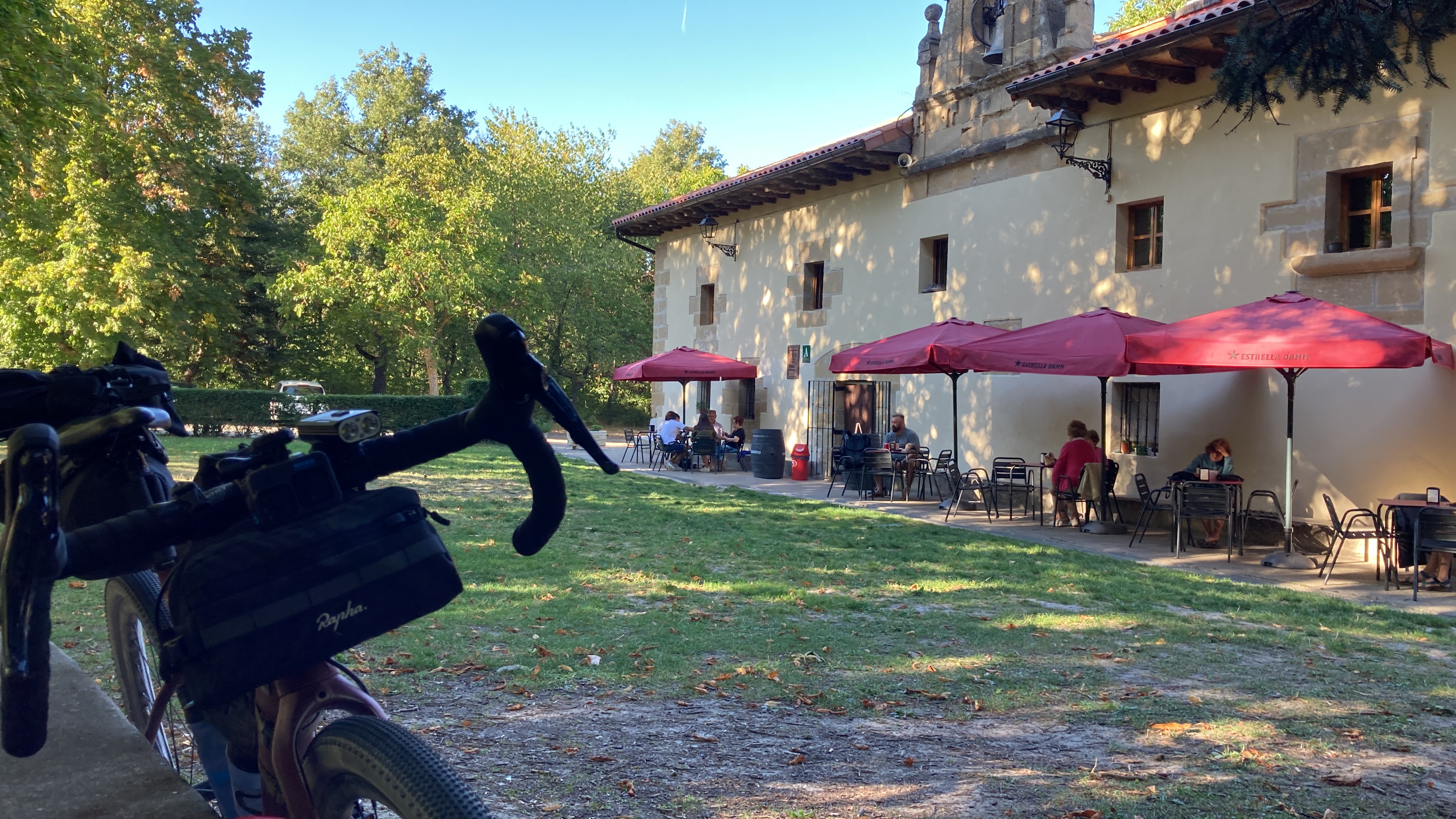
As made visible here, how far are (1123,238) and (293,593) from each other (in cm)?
1287

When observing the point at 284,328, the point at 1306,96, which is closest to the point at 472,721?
the point at 1306,96

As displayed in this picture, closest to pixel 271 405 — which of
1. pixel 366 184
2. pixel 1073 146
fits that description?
pixel 366 184

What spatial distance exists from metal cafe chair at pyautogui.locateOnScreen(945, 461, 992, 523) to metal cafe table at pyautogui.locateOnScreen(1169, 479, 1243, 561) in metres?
2.86

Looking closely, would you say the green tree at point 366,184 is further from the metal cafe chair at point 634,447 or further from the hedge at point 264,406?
the metal cafe chair at point 634,447

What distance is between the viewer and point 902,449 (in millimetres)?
15422

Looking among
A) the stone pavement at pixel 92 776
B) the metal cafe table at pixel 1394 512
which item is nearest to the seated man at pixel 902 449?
the metal cafe table at pixel 1394 512

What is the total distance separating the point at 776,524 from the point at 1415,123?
7.53 m

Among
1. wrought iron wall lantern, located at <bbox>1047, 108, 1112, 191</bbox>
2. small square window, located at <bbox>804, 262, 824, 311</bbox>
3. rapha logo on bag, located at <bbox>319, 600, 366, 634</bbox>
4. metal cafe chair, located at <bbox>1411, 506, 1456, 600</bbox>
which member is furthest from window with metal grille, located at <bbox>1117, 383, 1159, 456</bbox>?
rapha logo on bag, located at <bbox>319, 600, 366, 634</bbox>

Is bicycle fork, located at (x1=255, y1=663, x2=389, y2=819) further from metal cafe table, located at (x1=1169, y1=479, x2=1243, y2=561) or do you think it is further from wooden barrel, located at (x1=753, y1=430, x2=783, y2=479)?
wooden barrel, located at (x1=753, y1=430, x2=783, y2=479)

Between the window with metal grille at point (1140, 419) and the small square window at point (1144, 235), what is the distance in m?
1.53

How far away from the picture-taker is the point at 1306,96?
10945 mm

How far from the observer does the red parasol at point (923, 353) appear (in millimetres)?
12328

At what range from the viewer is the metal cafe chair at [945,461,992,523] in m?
13.5

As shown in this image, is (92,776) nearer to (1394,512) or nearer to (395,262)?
(1394,512)
